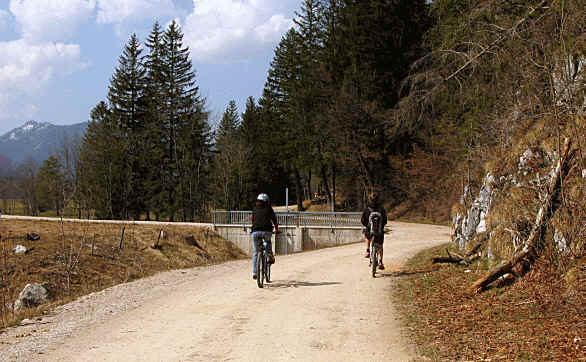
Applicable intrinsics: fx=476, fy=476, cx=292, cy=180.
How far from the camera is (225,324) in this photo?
739cm

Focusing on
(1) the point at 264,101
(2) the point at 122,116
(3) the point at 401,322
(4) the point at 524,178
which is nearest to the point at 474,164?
(4) the point at 524,178

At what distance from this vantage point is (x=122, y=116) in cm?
4881

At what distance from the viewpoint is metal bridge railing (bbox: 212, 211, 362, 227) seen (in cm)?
3183

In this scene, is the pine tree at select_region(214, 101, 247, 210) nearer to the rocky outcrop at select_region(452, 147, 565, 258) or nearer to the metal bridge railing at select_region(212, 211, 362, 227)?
the metal bridge railing at select_region(212, 211, 362, 227)

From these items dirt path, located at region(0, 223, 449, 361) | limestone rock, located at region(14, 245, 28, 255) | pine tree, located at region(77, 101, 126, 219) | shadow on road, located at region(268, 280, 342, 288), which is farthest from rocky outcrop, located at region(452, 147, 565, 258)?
pine tree, located at region(77, 101, 126, 219)

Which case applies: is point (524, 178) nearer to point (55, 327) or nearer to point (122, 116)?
point (55, 327)

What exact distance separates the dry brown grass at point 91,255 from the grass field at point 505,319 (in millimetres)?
7526

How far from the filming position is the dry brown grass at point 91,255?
17641 mm

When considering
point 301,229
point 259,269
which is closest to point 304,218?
point 301,229

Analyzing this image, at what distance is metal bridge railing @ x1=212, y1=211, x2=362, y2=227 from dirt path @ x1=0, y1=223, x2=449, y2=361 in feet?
64.6

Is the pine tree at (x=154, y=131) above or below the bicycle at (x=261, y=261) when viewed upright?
above

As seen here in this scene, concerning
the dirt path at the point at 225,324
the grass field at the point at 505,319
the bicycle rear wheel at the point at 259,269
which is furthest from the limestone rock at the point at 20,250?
the grass field at the point at 505,319

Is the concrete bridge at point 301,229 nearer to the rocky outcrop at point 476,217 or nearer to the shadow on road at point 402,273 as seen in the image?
the rocky outcrop at point 476,217

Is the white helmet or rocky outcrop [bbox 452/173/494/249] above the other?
the white helmet
